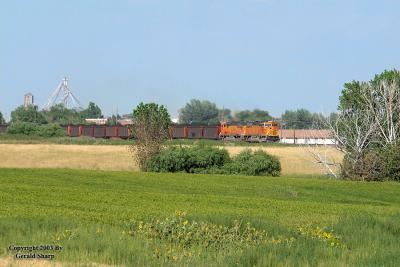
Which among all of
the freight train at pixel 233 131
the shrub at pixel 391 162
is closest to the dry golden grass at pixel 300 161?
the shrub at pixel 391 162

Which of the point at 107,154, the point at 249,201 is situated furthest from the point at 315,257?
the point at 107,154

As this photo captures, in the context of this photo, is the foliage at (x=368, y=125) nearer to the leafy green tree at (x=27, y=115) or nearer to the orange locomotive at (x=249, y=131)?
the orange locomotive at (x=249, y=131)

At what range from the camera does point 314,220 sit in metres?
20.0

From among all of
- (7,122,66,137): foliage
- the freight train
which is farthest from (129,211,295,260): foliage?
(7,122,66,137): foliage

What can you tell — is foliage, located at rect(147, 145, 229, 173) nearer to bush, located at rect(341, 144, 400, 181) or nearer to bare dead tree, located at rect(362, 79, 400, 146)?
bush, located at rect(341, 144, 400, 181)

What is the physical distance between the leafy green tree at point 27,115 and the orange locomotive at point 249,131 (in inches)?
3318

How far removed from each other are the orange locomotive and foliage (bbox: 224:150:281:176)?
142ft

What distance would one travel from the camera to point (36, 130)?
363 feet

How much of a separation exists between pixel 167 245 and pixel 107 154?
58867 millimetres

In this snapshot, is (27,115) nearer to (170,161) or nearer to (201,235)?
(170,161)

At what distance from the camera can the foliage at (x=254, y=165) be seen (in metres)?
47.6

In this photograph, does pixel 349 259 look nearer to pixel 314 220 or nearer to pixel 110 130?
pixel 314 220

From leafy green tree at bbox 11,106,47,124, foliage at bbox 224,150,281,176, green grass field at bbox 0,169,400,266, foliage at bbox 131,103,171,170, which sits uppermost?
leafy green tree at bbox 11,106,47,124

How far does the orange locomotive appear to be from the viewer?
3656 inches
